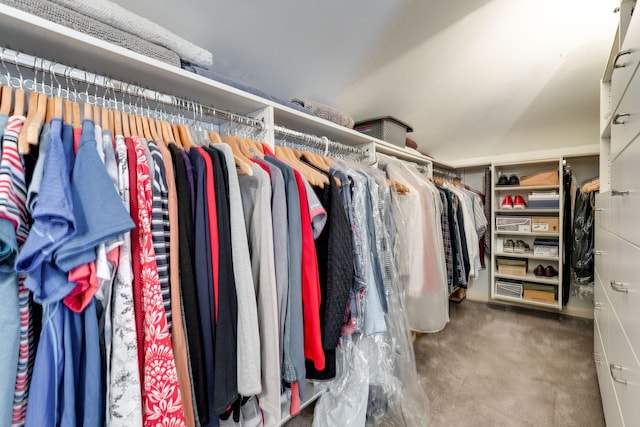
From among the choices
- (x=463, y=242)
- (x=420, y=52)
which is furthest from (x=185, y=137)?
(x=463, y=242)

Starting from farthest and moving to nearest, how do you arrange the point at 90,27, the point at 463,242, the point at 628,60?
the point at 463,242 < the point at 628,60 < the point at 90,27

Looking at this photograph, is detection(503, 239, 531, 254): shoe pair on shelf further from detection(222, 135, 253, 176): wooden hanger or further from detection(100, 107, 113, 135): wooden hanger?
detection(100, 107, 113, 135): wooden hanger

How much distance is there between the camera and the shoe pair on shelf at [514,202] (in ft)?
8.50

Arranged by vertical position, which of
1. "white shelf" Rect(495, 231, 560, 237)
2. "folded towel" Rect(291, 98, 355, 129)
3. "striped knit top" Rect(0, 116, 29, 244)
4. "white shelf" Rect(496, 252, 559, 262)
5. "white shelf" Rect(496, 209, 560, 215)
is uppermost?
"folded towel" Rect(291, 98, 355, 129)

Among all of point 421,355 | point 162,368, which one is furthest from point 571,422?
point 162,368

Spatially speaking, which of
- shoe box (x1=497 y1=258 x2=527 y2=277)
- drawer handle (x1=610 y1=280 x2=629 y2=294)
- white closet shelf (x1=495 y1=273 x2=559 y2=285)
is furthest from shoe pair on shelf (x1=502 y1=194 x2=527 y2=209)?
drawer handle (x1=610 y1=280 x2=629 y2=294)

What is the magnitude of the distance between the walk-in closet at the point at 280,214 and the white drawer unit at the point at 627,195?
0.02m

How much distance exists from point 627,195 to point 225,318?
1.30m

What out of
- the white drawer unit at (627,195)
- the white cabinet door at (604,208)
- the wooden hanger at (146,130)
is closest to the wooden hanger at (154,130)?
the wooden hanger at (146,130)

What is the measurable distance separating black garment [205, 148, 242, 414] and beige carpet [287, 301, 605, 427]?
3.25ft

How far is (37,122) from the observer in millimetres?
516

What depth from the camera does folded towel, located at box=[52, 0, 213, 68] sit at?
0.66 metres

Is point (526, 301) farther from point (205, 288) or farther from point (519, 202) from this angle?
point (205, 288)

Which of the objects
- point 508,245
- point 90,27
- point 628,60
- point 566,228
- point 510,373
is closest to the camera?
point 90,27
